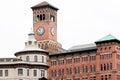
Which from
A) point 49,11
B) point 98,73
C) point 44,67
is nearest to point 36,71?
point 44,67

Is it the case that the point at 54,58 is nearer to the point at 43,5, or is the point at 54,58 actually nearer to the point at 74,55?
the point at 74,55

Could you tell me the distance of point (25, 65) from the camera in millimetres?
144625

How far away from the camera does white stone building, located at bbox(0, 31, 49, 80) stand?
144 meters

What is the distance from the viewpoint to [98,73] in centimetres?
17112

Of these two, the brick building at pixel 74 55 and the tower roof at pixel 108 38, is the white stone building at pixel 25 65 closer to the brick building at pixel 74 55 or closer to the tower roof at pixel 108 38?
the brick building at pixel 74 55

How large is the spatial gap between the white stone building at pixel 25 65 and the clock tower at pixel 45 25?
37.0 metres

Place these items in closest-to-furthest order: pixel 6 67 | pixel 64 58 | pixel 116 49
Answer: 1. pixel 6 67
2. pixel 116 49
3. pixel 64 58

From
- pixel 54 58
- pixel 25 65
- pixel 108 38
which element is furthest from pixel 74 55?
pixel 25 65

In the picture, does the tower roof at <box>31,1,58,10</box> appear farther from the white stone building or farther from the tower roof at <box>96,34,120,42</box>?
the white stone building

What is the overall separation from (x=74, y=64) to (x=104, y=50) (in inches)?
544

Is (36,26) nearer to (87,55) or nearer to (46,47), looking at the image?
(46,47)

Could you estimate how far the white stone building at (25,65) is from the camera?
144 metres

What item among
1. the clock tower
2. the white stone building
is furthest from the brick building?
the white stone building

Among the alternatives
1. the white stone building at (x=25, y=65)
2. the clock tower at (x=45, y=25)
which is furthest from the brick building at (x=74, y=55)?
the white stone building at (x=25, y=65)
